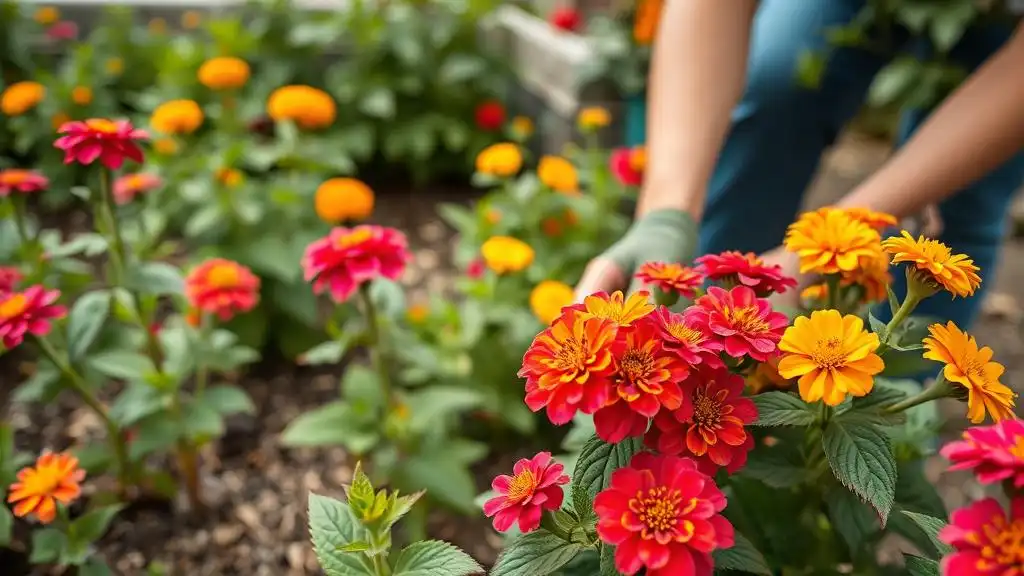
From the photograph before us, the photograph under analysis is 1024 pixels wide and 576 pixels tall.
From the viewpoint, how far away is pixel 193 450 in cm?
130

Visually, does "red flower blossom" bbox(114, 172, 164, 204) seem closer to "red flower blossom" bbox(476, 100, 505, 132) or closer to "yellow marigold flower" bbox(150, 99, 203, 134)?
"yellow marigold flower" bbox(150, 99, 203, 134)

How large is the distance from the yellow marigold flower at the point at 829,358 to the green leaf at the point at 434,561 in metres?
0.31

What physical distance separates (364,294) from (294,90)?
33.5 inches

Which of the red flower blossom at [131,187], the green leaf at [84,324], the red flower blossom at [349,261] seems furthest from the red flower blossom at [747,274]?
the red flower blossom at [131,187]

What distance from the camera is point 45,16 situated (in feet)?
8.02

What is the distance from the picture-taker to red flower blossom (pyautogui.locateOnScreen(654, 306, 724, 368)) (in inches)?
22.8

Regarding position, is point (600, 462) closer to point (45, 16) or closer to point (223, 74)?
point (223, 74)

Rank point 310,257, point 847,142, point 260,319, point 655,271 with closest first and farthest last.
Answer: point 655,271 < point 310,257 < point 260,319 < point 847,142

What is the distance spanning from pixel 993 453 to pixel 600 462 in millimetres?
282

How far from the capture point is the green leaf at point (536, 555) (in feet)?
1.98

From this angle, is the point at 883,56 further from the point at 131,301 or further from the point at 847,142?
the point at 847,142

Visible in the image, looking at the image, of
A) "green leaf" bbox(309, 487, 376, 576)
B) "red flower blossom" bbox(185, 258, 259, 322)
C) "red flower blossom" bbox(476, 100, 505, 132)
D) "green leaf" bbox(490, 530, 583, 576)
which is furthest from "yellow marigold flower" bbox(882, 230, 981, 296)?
"red flower blossom" bbox(476, 100, 505, 132)

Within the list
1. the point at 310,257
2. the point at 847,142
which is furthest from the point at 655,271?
the point at 847,142

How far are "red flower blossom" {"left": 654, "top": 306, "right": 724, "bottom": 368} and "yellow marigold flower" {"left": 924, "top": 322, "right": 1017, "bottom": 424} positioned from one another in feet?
0.55
